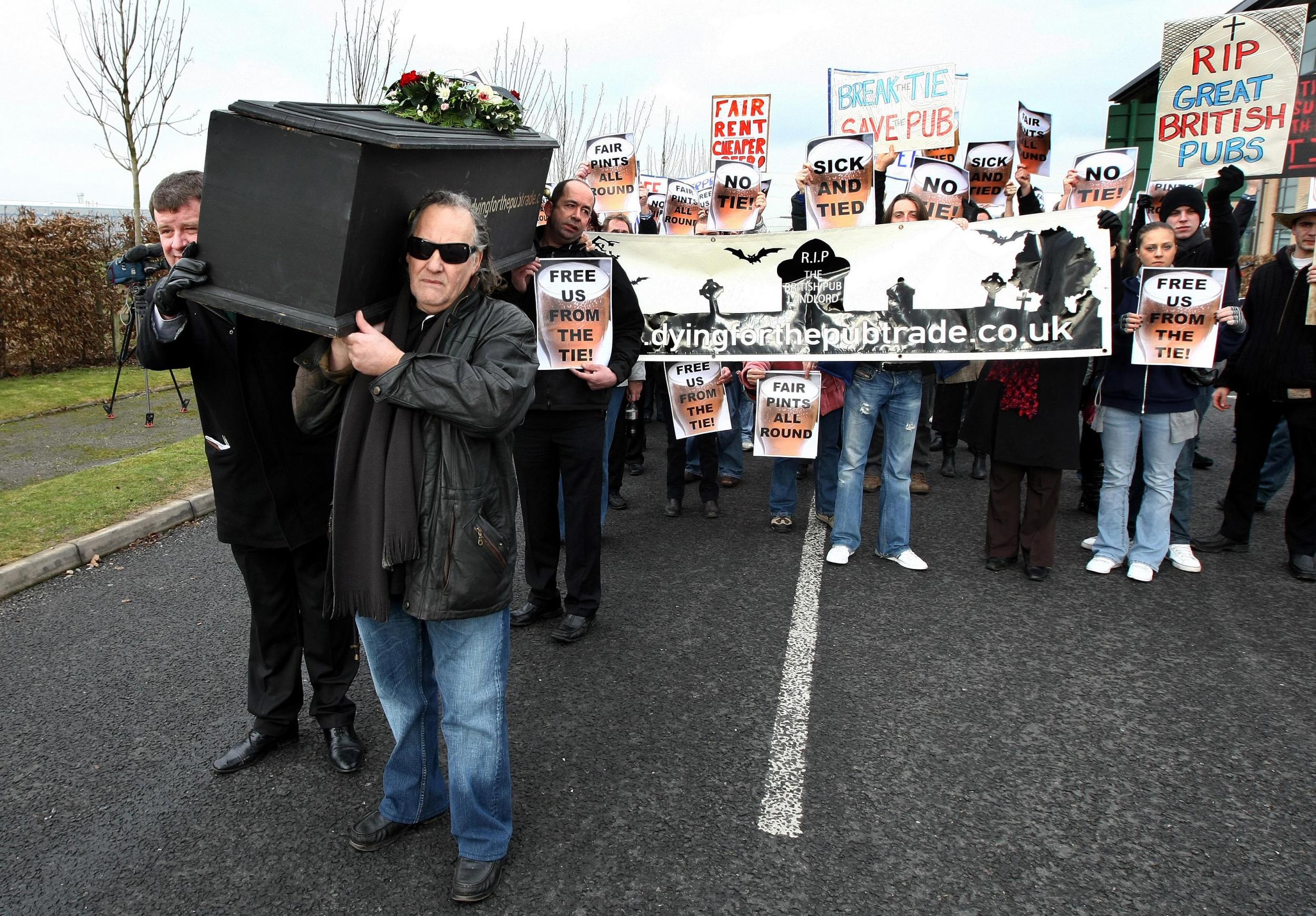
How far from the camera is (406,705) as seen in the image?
106 inches

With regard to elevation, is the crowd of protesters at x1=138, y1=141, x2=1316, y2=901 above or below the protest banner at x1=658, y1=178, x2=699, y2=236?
below

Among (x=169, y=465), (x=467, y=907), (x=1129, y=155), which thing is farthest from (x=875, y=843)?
(x=169, y=465)

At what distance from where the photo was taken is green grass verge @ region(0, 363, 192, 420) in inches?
429

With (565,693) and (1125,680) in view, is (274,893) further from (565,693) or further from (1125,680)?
(1125,680)

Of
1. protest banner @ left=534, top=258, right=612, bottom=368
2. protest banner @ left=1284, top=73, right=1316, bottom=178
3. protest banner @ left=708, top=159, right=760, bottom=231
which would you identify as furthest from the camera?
protest banner @ left=708, top=159, right=760, bottom=231

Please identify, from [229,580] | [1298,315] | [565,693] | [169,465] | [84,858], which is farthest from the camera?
[169,465]

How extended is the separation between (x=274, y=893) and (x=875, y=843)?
6.27 feet

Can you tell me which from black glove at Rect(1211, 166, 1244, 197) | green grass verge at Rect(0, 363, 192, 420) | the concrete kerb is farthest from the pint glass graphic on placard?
green grass verge at Rect(0, 363, 192, 420)

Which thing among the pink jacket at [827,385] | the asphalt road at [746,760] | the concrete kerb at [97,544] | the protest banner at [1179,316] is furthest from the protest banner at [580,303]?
the protest banner at [1179,316]

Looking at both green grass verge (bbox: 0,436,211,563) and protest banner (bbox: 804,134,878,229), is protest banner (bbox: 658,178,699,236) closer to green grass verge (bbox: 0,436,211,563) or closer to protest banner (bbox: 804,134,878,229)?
protest banner (bbox: 804,134,878,229)

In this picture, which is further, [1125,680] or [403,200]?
[1125,680]

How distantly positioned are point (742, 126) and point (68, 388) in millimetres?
10035

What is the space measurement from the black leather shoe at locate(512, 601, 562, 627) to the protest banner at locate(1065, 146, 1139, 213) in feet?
15.4

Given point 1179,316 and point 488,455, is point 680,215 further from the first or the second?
point 488,455
